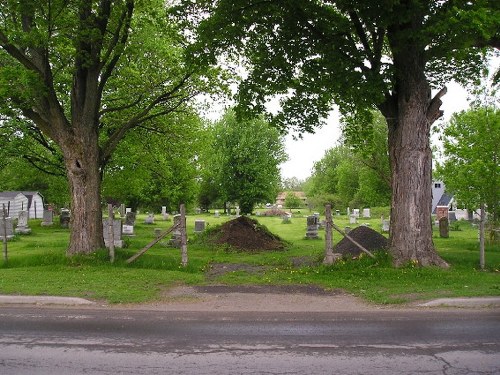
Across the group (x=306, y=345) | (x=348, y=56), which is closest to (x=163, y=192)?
(x=348, y=56)

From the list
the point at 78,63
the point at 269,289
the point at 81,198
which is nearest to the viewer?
the point at 269,289

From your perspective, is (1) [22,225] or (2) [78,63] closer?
(2) [78,63]

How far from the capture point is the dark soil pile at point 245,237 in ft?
64.5

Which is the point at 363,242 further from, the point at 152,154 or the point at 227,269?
the point at 152,154

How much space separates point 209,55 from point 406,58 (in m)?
5.41

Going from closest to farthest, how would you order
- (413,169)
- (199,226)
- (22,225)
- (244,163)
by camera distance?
(413,169), (199,226), (22,225), (244,163)

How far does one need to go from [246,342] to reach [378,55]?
9941 mm

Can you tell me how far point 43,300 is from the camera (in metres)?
9.25

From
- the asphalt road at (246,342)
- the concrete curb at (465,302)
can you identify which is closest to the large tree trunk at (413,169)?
the concrete curb at (465,302)

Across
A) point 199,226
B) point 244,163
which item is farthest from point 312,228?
point 244,163

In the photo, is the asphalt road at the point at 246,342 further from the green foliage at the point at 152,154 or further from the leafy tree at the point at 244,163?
the leafy tree at the point at 244,163

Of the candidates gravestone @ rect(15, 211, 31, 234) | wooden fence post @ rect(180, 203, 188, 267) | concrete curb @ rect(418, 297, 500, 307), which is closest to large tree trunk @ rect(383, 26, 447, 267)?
concrete curb @ rect(418, 297, 500, 307)

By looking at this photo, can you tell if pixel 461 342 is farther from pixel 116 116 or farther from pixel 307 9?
pixel 116 116

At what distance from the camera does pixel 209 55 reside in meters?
13.4
